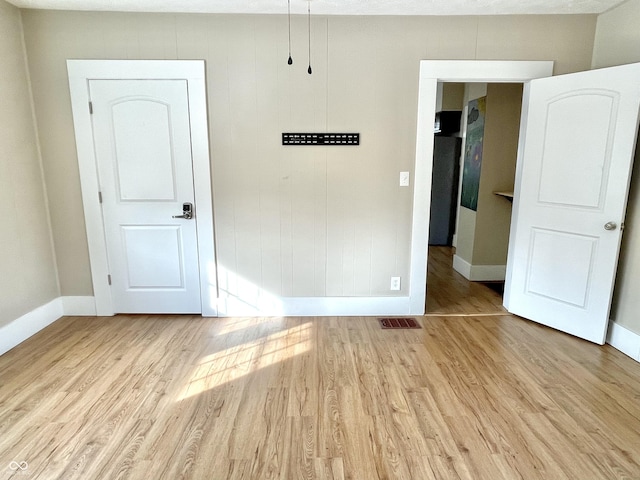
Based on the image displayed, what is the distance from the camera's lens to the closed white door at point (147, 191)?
118 inches

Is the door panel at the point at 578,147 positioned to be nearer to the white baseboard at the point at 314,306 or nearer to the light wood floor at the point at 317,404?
the light wood floor at the point at 317,404

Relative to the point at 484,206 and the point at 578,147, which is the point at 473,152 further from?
the point at 578,147

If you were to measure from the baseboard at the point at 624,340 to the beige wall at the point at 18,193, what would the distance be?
4609mm

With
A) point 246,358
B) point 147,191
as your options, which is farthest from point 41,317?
point 246,358

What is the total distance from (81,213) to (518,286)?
12.9ft

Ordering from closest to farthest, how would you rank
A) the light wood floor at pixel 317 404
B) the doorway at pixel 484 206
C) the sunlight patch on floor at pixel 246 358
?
the light wood floor at pixel 317 404 → the sunlight patch on floor at pixel 246 358 → the doorway at pixel 484 206

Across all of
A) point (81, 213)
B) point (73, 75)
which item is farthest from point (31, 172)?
point (73, 75)

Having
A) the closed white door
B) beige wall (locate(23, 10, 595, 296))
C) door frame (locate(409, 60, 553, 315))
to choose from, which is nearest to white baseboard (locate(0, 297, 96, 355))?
beige wall (locate(23, 10, 595, 296))

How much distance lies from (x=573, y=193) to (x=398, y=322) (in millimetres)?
1712

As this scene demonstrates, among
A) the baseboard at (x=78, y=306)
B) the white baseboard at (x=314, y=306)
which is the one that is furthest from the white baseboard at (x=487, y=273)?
the baseboard at (x=78, y=306)

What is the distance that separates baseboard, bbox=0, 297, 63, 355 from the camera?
2729 millimetres

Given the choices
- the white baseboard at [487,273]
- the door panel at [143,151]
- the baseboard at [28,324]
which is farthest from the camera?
the white baseboard at [487,273]

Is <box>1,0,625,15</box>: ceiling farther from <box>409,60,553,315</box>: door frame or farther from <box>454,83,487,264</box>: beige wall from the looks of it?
<box>454,83,487,264</box>: beige wall

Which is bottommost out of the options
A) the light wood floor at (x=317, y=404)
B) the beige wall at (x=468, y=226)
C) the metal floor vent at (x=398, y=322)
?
the light wood floor at (x=317, y=404)
